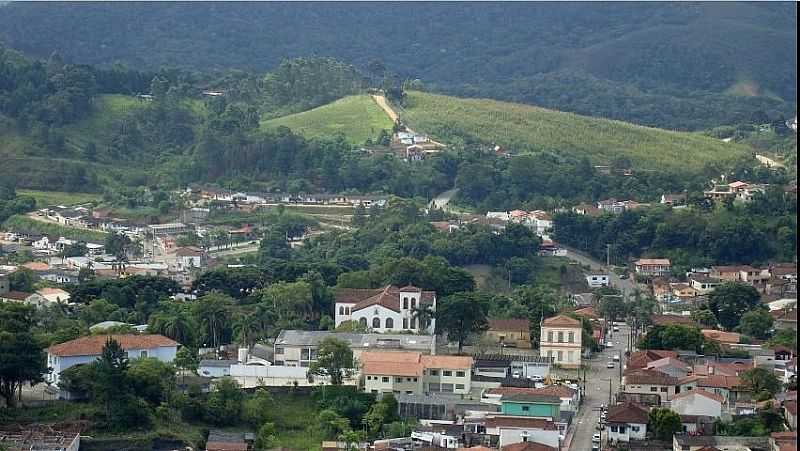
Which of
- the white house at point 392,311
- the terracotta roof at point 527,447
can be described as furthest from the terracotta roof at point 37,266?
the terracotta roof at point 527,447

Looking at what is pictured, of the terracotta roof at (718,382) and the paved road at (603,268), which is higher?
the terracotta roof at (718,382)

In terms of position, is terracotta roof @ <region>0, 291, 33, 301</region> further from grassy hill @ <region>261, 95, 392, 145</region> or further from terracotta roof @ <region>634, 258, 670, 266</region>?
grassy hill @ <region>261, 95, 392, 145</region>

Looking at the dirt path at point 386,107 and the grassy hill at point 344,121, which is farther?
the dirt path at point 386,107

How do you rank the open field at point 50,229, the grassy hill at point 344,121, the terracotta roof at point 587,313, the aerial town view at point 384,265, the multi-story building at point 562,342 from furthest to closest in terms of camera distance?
1. the grassy hill at point 344,121
2. the open field at point 50,229
3. the terracotta roof at point 587,313
4. the multi-story building at point 562,342
5. the aerial town view at point 384,265

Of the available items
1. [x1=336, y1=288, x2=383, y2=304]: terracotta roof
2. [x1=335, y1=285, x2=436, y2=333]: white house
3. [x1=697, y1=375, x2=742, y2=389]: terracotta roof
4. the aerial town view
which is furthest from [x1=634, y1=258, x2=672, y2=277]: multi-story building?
[x1=697, y1=375, x2=742, y2=389]: terracotta roof

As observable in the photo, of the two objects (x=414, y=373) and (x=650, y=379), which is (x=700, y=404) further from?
(x=414, y=373)

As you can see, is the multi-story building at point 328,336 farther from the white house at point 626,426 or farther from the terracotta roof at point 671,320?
the terracotta roof at point 671,320

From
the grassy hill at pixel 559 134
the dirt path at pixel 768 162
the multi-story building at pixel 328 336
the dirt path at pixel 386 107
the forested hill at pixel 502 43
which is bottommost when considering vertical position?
the multi-story building at pixel 328 336
